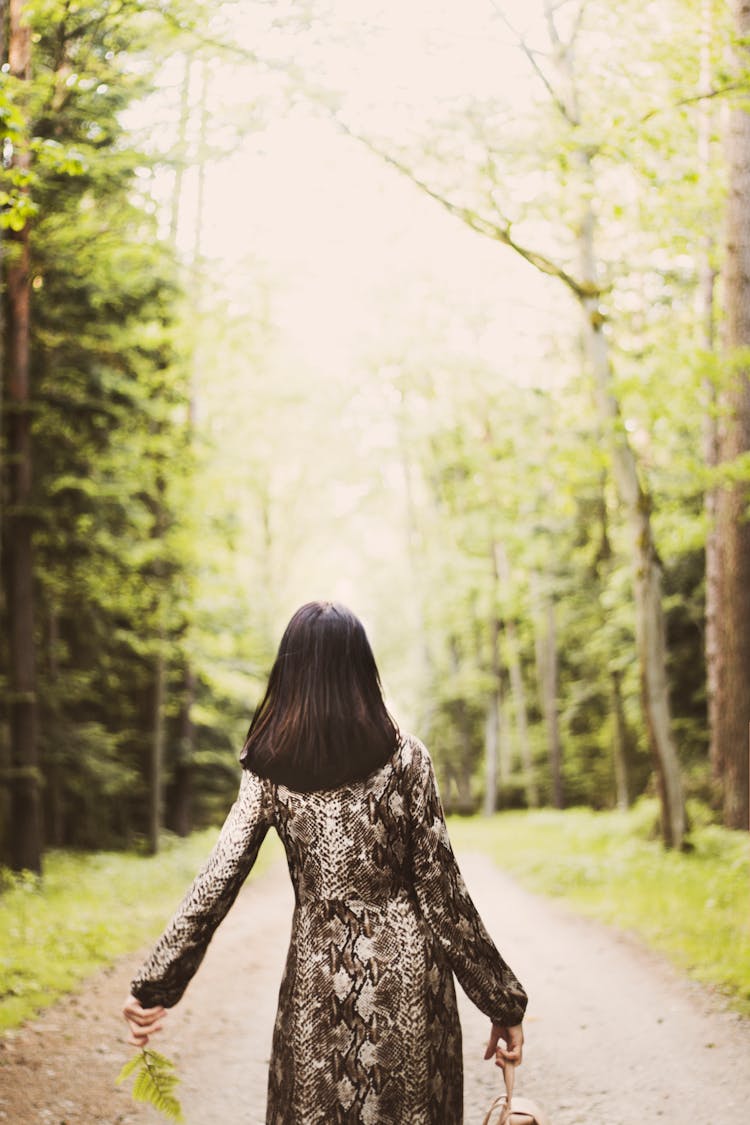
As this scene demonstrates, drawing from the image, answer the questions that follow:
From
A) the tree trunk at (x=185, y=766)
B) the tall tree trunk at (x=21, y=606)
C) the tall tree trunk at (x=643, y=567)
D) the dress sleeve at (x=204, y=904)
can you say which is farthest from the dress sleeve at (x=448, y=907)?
the tree trunk at (x=185, y=766)

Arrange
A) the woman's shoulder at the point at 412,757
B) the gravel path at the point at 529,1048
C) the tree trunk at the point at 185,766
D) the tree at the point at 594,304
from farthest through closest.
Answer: the tree trunk at the point at 185,766 < the tree at the point at 594,304 < the gravel path at the point at 529,1048 < the woman's shoulder at the point at 412,757

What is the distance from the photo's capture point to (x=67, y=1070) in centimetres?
589

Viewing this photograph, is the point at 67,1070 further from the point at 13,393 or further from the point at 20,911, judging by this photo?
the point at 13,393

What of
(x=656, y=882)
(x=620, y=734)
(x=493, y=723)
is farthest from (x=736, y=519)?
(x=493, y=723)

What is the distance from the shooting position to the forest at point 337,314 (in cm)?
1048

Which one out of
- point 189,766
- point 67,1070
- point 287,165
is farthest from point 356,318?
point 67,1070

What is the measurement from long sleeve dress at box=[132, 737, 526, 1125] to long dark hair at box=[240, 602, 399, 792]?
0.17ft

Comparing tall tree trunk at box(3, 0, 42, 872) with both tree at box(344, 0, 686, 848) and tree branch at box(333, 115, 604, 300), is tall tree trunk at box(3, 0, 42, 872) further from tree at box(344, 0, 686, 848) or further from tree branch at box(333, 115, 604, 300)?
tree at box(344, 0, 686, 848)

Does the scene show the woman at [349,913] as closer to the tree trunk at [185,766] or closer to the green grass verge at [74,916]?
the green grass verge at [74,916]

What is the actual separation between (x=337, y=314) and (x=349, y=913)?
22865 millimetres

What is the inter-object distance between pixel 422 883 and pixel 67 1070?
13.7 ft

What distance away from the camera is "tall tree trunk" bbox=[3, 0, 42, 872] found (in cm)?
1269

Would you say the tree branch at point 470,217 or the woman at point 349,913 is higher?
the tree branch at point 470,217

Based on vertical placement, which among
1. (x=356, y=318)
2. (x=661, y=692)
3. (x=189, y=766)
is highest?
(x=356, y=318)
